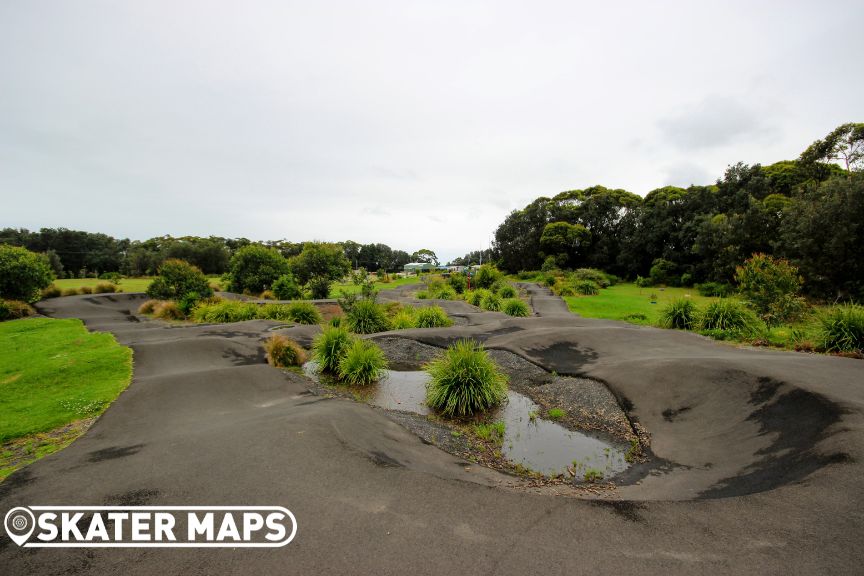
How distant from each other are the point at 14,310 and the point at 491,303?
27588 mm

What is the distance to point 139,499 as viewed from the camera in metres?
4.08

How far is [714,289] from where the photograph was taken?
30.4 m

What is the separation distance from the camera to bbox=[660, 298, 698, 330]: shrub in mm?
14852

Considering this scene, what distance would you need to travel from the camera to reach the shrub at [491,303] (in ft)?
84.8

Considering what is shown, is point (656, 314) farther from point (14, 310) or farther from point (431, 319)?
point (14, 310)

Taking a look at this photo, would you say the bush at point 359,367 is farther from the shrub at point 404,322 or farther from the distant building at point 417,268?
the distant building at point 417,268

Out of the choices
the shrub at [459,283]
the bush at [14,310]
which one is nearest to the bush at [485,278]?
the shrub at [459,283]

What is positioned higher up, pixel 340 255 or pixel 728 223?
pixel 728 223

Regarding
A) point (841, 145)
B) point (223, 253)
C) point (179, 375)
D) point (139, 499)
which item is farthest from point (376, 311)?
point (223, 253)

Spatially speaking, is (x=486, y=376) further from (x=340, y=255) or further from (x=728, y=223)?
(x=728, y=223)

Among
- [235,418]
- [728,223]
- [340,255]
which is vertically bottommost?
[235,418]

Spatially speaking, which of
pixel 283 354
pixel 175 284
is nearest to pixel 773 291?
pixel 283 354

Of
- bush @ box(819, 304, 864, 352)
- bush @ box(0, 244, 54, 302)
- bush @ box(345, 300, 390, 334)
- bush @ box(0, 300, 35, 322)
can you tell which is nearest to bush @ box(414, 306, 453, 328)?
bush @ box(345, 300, 390, 334)

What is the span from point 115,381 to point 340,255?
2689 cm
